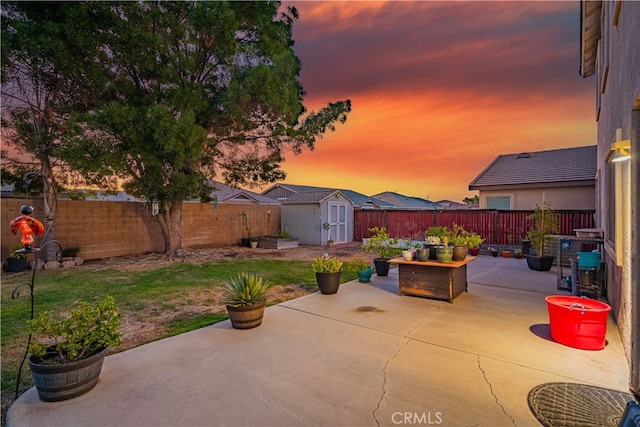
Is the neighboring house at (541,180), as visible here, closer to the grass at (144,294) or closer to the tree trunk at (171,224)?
the grass at (144,294)

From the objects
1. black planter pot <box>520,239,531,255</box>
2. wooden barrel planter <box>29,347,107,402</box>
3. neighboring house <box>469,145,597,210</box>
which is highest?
neighboring house <box>469,145,597,210</box>

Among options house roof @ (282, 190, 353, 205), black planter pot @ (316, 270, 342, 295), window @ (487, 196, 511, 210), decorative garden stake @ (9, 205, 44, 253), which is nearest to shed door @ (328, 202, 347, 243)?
house roof @ (282, 190, 353, 205)

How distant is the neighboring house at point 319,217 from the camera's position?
46.1 feet

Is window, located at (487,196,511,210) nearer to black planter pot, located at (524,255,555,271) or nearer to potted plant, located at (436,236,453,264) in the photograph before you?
black planter pot, located at (524,255,555,271)

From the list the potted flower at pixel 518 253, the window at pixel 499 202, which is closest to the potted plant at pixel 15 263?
the potted flower at pixel 518 253

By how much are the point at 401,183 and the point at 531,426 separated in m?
17.7

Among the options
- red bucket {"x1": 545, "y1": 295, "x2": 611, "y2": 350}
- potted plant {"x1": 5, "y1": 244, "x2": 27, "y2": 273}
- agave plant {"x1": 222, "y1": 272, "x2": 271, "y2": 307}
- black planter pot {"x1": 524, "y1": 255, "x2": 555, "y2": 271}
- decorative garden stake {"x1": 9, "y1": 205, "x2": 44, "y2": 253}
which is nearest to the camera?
decorative garden stake {"x1": 9, "y1": 205, "x2": 44, "y2": 253}

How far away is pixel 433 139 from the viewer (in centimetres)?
1107

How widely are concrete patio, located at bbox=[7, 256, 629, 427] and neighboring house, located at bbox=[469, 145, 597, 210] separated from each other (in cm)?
862

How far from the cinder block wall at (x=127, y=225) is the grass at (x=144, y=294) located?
5.77 feet

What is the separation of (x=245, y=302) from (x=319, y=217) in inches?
406

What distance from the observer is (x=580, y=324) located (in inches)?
122

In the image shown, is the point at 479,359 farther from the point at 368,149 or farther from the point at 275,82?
the point at 368,149

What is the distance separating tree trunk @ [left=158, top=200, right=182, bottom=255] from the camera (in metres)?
10.6
